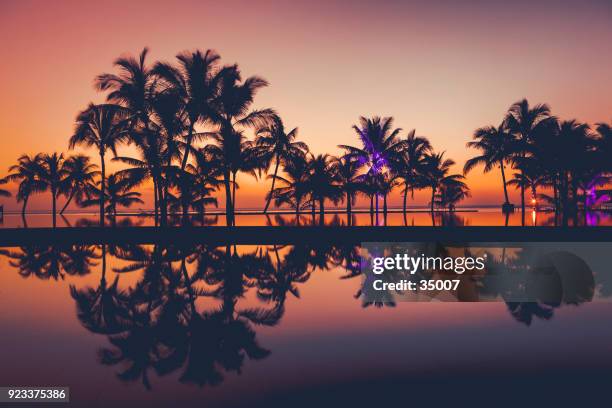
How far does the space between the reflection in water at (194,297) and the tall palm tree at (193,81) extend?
7.80m

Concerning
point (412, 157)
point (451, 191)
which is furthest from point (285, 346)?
point (451, 191)

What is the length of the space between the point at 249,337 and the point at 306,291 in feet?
10.2

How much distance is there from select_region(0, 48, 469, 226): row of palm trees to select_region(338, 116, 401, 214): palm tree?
3.2 inches

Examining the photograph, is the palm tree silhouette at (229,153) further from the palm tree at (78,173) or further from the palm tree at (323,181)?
the palm tree at (78,173)

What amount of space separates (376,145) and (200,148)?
46.9ft

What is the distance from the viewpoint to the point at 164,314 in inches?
256

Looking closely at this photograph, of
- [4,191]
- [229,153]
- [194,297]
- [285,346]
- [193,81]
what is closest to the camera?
[285,346]

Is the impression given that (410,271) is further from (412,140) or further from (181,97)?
(412,140)

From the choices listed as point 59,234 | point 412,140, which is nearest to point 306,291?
point 59,234

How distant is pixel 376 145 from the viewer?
107 ft

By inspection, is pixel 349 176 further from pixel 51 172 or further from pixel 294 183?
pixel 51 172

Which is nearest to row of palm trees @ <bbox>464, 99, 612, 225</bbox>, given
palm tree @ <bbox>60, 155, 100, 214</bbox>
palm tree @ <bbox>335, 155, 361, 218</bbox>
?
palm tree @ <bbox>335, 155, 361, 218</bbox>
